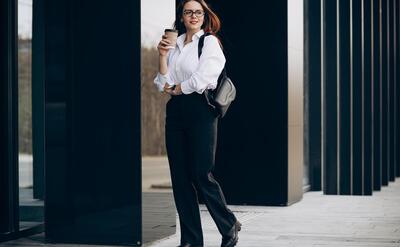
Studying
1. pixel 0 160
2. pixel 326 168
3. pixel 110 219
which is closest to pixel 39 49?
pixel 0 160

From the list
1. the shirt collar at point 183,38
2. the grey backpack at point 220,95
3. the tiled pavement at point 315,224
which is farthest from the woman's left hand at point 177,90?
the tiled pavement at point 315,224

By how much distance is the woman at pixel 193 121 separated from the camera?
251 inches

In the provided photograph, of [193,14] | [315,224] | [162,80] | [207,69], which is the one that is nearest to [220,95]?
[207,69]

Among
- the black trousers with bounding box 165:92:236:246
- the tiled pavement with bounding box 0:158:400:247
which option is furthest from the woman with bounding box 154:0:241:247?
the tiled pavement with bounding box 0:158:400:247

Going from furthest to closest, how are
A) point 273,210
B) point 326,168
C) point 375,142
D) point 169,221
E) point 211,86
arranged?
point 375,142 → point 326,168 → point 273,210 → point 169,221 → point 211,86

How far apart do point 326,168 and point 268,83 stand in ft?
7.37

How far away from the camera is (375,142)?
1311 cm

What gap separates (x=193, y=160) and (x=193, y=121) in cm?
29

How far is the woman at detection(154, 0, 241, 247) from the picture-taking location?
636 cm

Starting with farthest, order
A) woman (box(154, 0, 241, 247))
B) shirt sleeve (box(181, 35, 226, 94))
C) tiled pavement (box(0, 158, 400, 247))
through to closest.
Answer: tiled pavement (box(0, 158, 400, 247)) < woman (box(154, 0, 241, 247)) < shirt sleeve (box(181, 35, 226, 94))

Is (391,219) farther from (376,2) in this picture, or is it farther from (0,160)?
(376,2)

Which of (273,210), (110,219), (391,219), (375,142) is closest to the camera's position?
(110,219)

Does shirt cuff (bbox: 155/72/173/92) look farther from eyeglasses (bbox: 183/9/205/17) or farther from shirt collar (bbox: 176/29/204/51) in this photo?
eyeglasses (bbox: 183/9/205/17)

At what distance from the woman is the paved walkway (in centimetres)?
56
